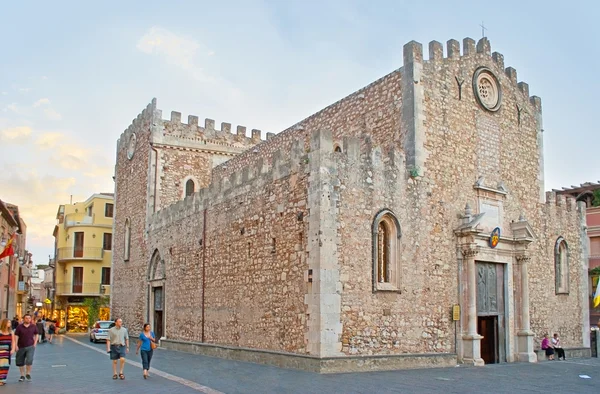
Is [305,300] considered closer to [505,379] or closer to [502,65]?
[505,379]

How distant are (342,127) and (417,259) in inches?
205

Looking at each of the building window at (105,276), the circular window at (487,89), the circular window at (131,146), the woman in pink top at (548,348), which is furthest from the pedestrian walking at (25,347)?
the building window at (105,276)

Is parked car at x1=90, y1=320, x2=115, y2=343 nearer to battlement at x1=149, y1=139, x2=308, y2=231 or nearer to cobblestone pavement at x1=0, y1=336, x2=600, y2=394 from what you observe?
battlement at x1=149, y1=139, x2=308, y2=231

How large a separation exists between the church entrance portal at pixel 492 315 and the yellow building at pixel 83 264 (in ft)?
99.0

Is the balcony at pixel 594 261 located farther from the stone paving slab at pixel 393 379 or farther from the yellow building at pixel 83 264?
the yellow building at pixel 83 264

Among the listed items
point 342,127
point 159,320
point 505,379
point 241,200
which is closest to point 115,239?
point 159,320

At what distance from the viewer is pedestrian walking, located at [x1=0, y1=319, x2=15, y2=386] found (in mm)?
13055

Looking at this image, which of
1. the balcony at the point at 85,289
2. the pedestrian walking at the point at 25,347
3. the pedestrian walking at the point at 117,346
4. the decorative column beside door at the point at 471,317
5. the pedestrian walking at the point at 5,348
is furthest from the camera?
the balcony at the point at 85,289

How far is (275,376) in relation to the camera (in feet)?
48.0

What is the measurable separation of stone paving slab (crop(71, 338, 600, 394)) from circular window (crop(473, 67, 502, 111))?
8148mm

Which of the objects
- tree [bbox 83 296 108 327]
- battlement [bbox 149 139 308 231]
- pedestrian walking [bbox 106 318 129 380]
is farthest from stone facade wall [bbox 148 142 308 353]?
tree [bbox 83 296 108 327]

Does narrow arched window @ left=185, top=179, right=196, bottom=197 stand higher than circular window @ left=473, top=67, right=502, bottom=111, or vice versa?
circular window @ left=473, top=67, right=502, bottom=111

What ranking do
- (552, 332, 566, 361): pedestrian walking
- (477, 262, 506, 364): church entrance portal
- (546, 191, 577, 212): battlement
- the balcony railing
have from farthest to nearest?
1. the balcony railing
2. (546, 191, 577, 212): battlement
3. (552, 332, 566, 361): pedestrian walking
4. (477, 262, 506, 364): church entrance portal

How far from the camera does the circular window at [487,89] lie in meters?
20.2
